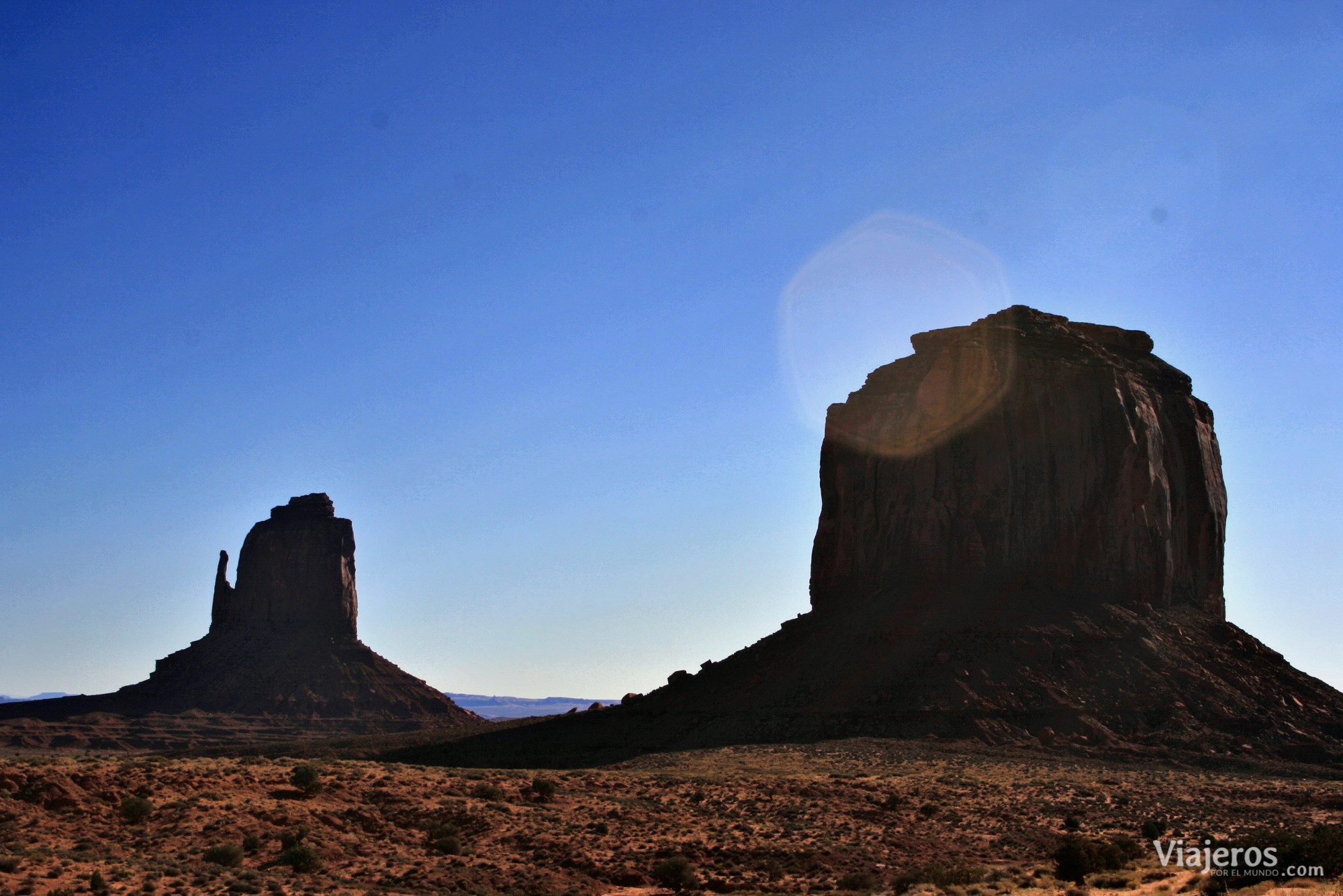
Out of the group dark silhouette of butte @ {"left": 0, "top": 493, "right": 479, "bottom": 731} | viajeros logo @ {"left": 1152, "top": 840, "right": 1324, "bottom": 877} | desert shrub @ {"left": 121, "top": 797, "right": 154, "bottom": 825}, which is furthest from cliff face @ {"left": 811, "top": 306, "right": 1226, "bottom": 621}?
dark silhouette of butte @ {"left": 0, "top": 493, "right": 479, "bottom": 731}

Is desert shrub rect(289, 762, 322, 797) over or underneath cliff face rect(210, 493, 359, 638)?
underneath

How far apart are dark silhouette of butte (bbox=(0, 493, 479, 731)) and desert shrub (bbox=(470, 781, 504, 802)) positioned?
90990 mm

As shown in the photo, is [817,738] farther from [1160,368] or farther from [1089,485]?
[1160,368]

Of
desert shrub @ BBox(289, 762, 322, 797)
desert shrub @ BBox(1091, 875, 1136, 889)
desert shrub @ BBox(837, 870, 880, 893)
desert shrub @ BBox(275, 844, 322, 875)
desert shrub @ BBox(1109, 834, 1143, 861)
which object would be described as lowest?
desert shrub @ BBox(1091, 875, 1136, 889)

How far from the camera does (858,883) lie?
32.7 metres

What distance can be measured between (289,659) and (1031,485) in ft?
307

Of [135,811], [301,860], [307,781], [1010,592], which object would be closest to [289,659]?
[1010,592]

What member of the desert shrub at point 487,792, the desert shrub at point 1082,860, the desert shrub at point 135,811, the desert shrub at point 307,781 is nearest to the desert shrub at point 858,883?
the desert shrub at point 1082,860

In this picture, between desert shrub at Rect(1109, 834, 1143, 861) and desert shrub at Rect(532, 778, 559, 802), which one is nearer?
desert shrub at Rect(1109, 834, 1143, 861)

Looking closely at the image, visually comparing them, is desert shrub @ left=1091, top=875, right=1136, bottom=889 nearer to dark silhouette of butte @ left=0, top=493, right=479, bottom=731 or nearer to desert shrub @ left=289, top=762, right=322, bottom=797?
desert shrub @ left=289, top=762, right=322, bottom=797

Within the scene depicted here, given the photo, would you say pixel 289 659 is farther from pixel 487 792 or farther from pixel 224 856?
pixel 224 856

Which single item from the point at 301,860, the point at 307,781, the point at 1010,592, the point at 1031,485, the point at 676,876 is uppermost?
the point at 1031,485

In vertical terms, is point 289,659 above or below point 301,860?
above

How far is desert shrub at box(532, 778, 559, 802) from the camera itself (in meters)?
41.6
